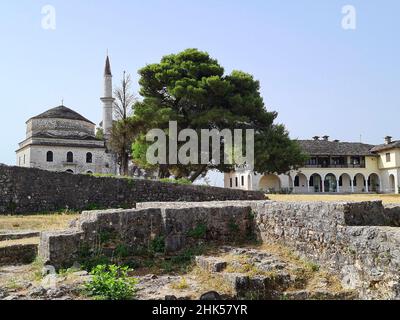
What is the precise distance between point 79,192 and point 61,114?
29.6 m

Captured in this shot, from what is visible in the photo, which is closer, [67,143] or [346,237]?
[346,237]

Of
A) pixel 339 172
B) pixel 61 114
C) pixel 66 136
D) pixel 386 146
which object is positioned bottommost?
pixel 339 172

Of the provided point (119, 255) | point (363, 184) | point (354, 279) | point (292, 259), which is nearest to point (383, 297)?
point (354, 279)

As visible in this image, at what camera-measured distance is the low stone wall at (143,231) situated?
893cm

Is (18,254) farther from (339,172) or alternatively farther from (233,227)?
(339,172)

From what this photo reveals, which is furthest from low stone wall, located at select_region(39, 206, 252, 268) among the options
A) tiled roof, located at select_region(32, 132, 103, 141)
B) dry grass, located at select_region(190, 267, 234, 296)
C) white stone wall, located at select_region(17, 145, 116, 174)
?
tiled roof, located at select_region(32, 132, 103, 141)

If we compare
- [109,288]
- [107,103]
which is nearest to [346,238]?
[109,288]

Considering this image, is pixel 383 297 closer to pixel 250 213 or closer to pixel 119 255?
pixel 250 213

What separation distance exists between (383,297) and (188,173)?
28.6m

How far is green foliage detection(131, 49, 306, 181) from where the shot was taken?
107 ft

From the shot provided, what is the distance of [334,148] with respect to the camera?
59.1 metres
